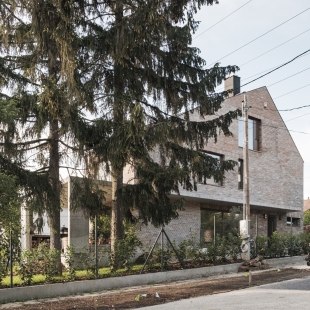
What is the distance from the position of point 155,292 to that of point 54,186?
→ 463cm

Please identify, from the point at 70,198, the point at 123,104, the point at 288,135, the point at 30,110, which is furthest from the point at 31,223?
the point at 288,135

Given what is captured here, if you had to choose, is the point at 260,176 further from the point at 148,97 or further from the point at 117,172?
the point at 117,172

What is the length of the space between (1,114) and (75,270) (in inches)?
233

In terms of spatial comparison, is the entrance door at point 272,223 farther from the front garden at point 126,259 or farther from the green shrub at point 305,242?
the front garden at point 126,259


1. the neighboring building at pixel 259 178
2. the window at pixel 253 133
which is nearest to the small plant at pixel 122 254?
the neighboring building at pixel 259 178

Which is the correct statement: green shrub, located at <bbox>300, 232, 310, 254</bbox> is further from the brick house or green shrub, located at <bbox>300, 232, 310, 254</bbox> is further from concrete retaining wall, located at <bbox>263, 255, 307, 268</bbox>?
the brick house

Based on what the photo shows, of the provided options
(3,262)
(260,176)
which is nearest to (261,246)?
(260,176)

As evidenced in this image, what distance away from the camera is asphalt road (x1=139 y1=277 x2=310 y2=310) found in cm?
970

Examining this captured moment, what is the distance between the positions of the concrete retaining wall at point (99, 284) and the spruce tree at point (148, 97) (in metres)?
1.41

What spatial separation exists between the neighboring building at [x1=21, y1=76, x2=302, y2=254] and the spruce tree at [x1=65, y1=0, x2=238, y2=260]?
7.04 m

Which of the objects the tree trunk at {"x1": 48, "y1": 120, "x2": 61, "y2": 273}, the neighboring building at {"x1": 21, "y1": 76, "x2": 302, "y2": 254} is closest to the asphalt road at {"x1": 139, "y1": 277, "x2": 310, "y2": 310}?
the tree trunk at {"x1": 48, "y1": 120, "x2": 61, "y2": 273}

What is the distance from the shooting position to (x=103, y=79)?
15828mm

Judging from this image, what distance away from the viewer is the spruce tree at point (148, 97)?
14.1 metres

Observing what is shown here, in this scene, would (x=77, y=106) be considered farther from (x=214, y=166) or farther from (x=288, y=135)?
(x=288, y=135)
